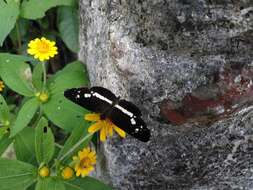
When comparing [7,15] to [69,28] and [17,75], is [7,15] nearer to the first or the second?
[17,75]

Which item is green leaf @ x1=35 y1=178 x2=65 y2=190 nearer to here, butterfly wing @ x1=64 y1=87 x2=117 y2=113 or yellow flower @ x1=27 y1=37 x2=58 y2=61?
butterfly wing @ x1=64 y1=87 x2=117 y2=113

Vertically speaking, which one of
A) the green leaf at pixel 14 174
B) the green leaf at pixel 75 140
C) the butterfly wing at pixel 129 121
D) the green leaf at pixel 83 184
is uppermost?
the butterfly wing at pixel 129 121

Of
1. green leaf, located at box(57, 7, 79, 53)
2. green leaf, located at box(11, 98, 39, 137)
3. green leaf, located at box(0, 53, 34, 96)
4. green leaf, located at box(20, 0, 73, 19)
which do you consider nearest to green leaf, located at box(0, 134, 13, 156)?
green leaf, located at box(11, 98, 39, 137)

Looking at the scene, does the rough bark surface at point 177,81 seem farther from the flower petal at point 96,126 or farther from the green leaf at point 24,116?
the green leaf at point 24,116

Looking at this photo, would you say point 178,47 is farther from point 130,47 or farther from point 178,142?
point 178,142

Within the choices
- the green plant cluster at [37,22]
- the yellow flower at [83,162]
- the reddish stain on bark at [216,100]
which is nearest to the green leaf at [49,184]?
the yellow flower at [83,162]

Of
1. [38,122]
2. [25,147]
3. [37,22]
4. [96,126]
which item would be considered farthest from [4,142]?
[37,22]
